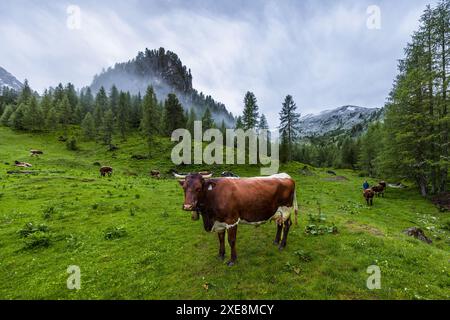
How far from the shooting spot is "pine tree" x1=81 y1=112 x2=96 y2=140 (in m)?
76.8

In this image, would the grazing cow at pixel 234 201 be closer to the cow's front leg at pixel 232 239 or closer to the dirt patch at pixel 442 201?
the cow's front leg at pixel 232 239

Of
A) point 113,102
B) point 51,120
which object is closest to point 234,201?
point 51,120

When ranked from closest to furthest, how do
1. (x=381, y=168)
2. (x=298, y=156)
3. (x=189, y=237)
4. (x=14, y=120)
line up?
(x=189, y=237) → (x=381, y=168) → (x=14, y=120) → (x=298, y=156)

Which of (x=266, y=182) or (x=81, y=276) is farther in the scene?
(x=266, y=182)

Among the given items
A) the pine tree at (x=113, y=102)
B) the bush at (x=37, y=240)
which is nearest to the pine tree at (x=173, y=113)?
the pine tree at (x=113, y=102)

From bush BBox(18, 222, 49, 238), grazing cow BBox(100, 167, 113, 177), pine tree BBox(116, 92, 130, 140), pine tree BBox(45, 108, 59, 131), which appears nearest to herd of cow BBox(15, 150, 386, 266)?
bush BBox(18, 222, 49, 238)

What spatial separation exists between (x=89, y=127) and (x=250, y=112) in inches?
2237

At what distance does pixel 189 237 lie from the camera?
38.6ft

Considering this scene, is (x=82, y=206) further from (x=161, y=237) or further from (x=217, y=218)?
(x=217, y=218)

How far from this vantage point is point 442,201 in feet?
81.0

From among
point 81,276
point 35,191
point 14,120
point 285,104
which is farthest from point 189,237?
point 14,120

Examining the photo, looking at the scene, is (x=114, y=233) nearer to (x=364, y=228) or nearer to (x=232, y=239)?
(x=232, y=239)

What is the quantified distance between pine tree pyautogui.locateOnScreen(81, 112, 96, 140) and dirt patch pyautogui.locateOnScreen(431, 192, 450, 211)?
88944 mm

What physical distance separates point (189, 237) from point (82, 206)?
33.9ft
